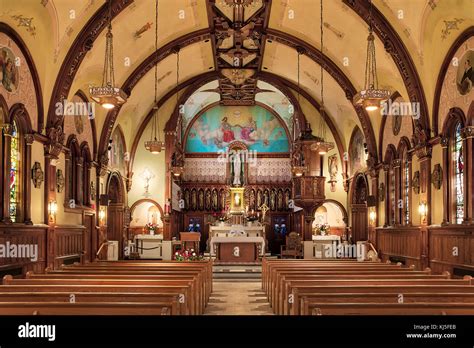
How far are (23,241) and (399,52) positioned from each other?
1164 centimetres

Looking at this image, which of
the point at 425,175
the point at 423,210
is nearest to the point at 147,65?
the point at 425,175

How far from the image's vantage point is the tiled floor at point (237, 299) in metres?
12.2

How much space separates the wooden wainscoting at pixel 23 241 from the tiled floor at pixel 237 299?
15.6ft

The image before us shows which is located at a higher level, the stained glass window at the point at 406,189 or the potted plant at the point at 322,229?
the stained glass window at the point at 406,189

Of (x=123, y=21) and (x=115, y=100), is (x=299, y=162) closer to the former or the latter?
(x=123, y=21)

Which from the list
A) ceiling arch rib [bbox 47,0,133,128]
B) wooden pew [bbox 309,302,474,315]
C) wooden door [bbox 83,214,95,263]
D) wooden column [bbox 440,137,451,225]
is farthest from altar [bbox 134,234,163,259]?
wooden pew [bbox 309,302,474,315]

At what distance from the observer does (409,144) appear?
1820cm

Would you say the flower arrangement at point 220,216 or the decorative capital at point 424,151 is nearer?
the decorative capital at point 424,151

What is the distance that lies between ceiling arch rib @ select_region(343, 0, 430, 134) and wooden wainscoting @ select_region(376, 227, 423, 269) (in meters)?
3.54

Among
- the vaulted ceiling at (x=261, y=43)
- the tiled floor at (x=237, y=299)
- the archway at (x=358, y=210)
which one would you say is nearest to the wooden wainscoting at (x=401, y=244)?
the vaulted ceiling at (x=261, y=43)

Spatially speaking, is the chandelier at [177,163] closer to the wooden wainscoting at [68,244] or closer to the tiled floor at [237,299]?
the wooden wainscoting at [68,244]

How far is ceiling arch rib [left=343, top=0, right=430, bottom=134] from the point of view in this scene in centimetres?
1534
